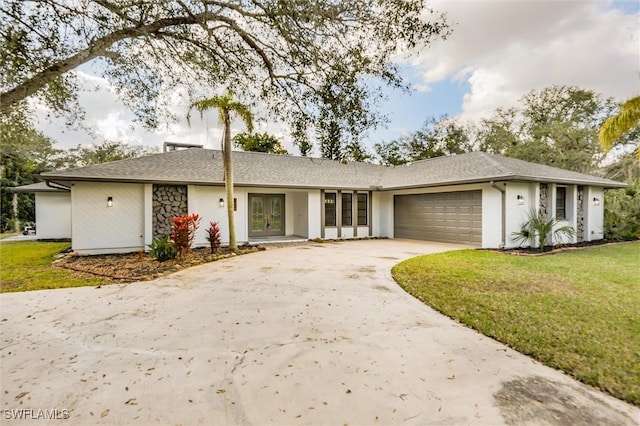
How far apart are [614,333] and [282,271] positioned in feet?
19.9

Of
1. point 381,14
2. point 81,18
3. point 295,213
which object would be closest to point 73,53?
point 81,18

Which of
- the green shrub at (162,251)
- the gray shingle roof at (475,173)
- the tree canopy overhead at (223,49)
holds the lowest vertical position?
the green shrub at (162,251)

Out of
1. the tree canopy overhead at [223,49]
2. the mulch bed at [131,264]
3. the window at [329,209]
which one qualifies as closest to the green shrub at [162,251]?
the mulch bed at [131,264]

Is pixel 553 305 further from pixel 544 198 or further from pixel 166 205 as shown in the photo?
pixel 166 205

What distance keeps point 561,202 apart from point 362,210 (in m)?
8.56

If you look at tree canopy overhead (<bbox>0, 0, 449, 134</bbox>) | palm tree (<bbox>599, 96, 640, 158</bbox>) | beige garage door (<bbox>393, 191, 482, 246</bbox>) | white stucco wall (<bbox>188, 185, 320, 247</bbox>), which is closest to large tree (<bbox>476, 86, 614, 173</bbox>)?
beige garage door (<bbox>393, 191, 482, 246</bbox>)

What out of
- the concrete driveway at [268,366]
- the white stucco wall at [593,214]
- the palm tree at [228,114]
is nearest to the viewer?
the concrete driveway at [268,366]

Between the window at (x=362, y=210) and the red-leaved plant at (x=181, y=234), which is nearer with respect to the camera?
the red-leaved plant at (x=181, y=234)

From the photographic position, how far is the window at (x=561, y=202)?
1311 cm

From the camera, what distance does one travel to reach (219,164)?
13625 mm

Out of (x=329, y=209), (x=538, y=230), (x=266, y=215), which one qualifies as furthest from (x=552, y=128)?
(x=266, y=215)

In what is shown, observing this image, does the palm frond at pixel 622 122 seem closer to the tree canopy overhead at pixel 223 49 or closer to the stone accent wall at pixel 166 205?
the tree canopy overhead at pixel 223 49

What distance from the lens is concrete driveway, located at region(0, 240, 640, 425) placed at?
2516mm

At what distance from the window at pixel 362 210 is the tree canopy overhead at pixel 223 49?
10051 mm
